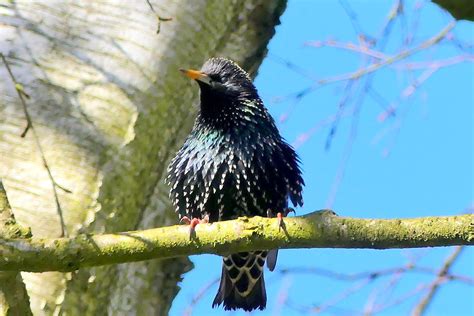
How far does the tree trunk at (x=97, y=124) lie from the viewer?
3.40 meters

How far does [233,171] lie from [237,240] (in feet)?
4.73

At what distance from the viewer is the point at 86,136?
3.57 meters

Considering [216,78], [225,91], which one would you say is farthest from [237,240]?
[225,91]

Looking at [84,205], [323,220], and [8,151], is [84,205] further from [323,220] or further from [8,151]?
[323,220]

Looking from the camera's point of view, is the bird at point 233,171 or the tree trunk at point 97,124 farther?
the bird at point 233,171

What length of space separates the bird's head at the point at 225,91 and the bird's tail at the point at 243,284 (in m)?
0.70

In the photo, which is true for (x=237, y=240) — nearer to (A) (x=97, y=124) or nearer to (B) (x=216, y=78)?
(A) (x=97, y=124)

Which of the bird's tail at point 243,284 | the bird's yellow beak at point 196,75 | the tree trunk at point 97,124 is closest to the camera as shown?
the tree trunk at point 97,124

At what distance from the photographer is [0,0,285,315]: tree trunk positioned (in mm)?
3404

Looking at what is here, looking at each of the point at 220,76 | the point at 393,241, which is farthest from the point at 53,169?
the point at 393,241

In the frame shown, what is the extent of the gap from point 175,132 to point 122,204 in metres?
0.58

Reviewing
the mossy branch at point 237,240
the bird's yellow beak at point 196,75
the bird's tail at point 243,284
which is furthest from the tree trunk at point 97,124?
the mossy branch at point 237,240

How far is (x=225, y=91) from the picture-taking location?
425 centimetres

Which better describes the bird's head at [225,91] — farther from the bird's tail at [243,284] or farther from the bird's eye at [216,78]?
the bird's tail at [243,284]
